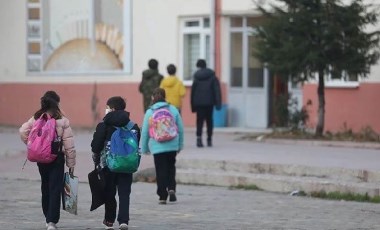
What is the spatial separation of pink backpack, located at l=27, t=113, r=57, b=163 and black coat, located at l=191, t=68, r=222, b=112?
10109mm

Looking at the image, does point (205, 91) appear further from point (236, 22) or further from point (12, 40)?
point (12, 40)

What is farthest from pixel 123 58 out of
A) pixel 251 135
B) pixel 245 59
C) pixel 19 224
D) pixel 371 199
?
pixel 19 224

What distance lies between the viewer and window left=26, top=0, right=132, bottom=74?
3066cm

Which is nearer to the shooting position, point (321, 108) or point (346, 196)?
point (346, 196)

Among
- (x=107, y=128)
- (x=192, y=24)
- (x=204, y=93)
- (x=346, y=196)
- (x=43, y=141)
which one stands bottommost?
(x=346, y=196)

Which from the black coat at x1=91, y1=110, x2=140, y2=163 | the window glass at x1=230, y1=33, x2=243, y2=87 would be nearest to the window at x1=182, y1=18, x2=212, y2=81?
the window glass at x1=230, y1=33, x2=243, y2=87

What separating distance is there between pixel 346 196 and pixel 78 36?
52.5 ft

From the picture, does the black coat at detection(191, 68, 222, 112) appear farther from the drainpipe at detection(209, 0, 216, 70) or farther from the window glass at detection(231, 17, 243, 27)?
the window glass at detection(231, 17, 243, 27)

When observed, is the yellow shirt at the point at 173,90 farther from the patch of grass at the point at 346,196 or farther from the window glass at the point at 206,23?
the window glass at the point at 206,23

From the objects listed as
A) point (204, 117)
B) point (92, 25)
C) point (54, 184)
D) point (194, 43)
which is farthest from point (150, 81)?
point (54, 184)

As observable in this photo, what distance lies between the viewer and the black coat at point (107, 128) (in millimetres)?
12656

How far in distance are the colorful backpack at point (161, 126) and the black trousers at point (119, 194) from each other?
259 centimetres

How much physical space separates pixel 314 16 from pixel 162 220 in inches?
397

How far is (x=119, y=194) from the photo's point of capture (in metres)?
12.9
